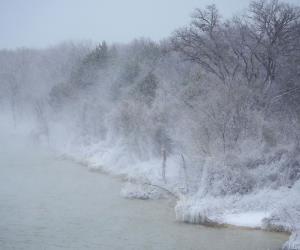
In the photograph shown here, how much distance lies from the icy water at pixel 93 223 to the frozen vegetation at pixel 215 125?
1221mm

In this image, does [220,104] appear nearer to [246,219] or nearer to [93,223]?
[246,219]

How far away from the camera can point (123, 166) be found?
35.4 m

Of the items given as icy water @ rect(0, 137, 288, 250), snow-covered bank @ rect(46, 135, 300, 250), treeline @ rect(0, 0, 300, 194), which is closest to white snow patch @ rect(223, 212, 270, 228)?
snow-covered bank @ rect(46, 135, 300, 250)

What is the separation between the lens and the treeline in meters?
25.7

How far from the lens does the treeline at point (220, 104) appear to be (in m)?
25.7

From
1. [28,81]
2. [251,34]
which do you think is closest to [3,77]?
[28,81]

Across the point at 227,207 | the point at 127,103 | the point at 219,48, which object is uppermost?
the point at 219,48

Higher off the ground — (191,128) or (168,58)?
(168,58)

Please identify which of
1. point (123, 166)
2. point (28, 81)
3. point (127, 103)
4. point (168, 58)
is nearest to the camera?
point (123, 166)

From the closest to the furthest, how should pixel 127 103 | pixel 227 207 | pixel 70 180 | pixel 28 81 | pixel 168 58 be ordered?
pixel 227 207, pixel 70 180, pixel 127 103, pixel 168 58, pixel 28 81

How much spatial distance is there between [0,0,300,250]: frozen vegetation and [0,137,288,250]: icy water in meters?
1.22

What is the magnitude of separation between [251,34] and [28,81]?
5878 centimetres

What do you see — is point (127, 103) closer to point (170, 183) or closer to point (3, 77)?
point (170, 183)

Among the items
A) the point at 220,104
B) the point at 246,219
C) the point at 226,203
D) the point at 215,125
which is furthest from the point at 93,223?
the point at 220,104
